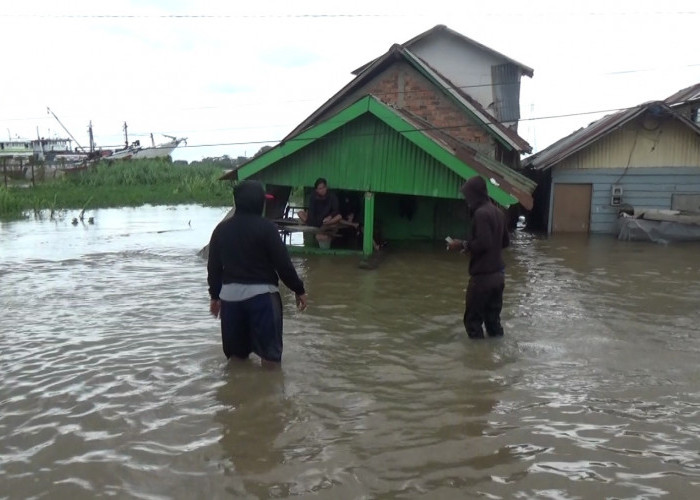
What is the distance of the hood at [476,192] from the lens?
21.5ft

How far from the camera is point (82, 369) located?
6.12m

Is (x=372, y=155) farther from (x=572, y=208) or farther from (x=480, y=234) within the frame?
(x=572, y=208)

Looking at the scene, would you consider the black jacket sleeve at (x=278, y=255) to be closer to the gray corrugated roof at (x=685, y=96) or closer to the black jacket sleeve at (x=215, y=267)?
the black jacket sleeve at (x=215, y=267)

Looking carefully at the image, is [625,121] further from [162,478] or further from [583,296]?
[162,478]

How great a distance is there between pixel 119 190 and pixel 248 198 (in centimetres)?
3182

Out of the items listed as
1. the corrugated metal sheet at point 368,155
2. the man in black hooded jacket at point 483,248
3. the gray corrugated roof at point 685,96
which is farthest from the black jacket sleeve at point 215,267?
the gray corrugated roof at point 685,96

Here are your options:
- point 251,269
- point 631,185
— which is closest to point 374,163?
point 251,269

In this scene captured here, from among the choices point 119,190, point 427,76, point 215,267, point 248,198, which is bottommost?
point 215,267

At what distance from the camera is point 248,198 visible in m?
5.41

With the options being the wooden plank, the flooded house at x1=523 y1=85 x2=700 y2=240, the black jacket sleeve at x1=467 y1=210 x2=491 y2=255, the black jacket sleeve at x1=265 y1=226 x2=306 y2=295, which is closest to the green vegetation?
the wooden plank

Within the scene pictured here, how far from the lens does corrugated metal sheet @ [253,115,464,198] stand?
12648 mm

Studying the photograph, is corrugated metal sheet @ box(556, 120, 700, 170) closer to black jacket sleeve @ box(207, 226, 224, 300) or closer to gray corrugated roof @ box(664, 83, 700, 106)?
gray corrugated roof @ box(664, 83, 700, 106)

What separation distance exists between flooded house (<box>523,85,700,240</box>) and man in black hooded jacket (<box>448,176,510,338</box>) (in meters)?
12.6

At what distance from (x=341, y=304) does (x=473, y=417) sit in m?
4.38
